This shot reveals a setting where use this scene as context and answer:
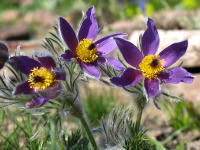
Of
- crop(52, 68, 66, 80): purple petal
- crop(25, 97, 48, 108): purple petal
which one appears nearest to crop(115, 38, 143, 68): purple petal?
crop(52, 68, 66, 80): purple petal

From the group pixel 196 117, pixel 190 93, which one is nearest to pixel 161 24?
pixel 190 93

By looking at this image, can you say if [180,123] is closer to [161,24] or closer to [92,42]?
[92,42]

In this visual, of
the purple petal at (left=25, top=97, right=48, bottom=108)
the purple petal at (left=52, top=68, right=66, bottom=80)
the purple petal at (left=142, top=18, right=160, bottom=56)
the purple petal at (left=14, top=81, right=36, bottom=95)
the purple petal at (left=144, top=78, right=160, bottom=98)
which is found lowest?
the purple petal at (left=144, top=78, right=160, bottom=98)

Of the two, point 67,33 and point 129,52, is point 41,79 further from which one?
point 129,52

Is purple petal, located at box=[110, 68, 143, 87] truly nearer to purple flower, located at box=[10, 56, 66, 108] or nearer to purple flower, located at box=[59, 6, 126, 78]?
purple flower, located at box=[59, 6, 126, 78]

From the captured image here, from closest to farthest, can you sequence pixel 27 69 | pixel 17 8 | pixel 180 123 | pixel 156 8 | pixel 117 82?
1. pixel 117 82
2. pixel 27 69
3. pixel 180 123
4. pixel 156 8
5. pixel 17 8

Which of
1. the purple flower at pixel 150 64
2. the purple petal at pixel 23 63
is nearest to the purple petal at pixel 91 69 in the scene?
the purple flower at pixel 150 64

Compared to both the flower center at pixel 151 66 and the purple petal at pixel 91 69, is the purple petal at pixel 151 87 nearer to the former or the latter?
the flower center at pixel 151 66

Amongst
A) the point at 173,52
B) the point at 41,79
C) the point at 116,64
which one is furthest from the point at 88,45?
the point at 173,52
